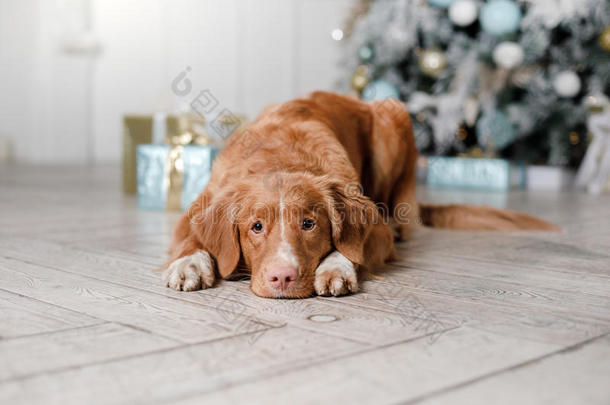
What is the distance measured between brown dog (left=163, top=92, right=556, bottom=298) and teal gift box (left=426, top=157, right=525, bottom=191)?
3.22 metres

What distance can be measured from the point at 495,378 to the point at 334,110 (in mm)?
1814

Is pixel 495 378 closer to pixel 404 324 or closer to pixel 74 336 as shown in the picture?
pixel 404 324

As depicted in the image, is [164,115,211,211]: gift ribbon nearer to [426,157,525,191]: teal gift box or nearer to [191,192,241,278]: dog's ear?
[191,192,241,278]: dog's ear

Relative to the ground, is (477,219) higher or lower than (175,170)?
lower

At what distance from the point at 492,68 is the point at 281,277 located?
4.24 m

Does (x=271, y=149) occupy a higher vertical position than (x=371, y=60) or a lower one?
lower

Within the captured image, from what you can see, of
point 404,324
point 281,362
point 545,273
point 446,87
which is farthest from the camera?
point 446,87

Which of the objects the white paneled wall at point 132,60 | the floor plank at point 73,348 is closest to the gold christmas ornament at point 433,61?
the white paneled wall at point 132,60

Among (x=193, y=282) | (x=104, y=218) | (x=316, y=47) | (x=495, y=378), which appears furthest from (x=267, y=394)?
(x=316, y=47)

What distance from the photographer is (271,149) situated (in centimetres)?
Result: 240

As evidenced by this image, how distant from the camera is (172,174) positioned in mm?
3979

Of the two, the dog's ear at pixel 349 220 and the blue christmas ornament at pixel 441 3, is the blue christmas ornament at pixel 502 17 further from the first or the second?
the dog's ear at pixel 349 220

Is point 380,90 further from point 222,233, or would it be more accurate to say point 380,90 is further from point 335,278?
point 335,278

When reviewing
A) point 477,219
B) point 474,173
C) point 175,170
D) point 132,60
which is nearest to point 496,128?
point 474,173
